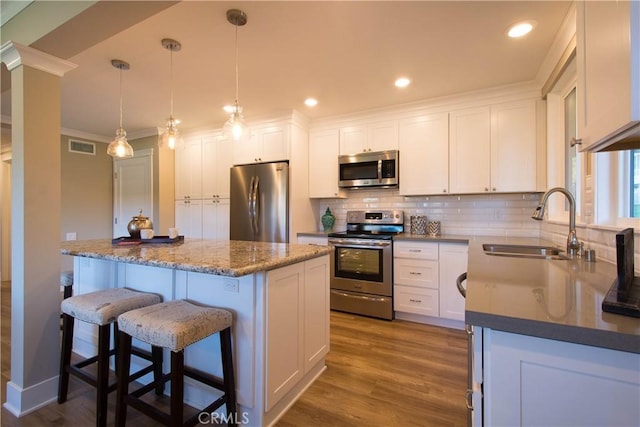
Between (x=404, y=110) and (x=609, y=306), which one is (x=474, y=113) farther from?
(x=609, y=306)

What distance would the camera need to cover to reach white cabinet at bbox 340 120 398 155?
3.38m

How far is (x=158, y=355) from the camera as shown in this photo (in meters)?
1.77

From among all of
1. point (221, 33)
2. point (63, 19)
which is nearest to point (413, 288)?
point (221, 33)

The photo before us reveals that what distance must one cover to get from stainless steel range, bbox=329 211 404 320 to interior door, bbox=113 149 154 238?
9.58 feet

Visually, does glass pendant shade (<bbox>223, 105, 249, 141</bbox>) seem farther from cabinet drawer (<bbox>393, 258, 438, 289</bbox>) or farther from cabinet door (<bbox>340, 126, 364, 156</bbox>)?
cabinet drawer (<bbox>393, 258, 438, 289</bbox>)

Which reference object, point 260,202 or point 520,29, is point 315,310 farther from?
point 520,29

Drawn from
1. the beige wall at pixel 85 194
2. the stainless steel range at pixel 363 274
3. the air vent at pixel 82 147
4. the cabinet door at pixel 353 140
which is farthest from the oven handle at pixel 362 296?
the air vent at pixel 82 147

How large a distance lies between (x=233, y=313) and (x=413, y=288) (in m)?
2.06

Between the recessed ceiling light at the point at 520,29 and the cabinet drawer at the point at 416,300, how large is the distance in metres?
2.20

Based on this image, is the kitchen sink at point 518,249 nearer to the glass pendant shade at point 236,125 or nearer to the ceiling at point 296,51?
the ceiling at point 296,51

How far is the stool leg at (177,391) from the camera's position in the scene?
3.99ft

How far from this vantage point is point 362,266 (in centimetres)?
321

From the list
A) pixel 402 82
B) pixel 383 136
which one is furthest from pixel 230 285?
pixel 383 136

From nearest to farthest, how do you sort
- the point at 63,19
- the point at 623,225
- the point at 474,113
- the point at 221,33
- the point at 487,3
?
the point at 623,225 < the point at 63,19 < the point at 487,3 < the point at 221,33 < the point at 474,113
